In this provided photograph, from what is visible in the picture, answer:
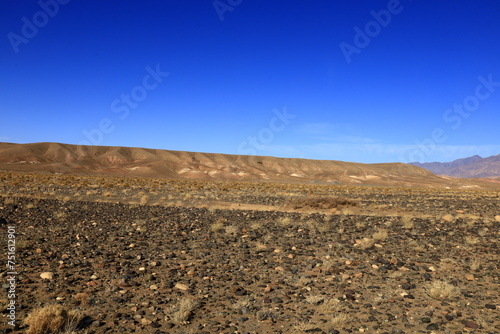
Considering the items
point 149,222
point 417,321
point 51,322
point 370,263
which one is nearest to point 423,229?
point 370,263

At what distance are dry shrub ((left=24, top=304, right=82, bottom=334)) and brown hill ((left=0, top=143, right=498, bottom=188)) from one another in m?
83.9

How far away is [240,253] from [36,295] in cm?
502

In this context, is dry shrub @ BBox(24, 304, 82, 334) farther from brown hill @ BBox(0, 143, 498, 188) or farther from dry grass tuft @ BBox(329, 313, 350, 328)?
brown hill @ BBox(0, 143, 498, 188)

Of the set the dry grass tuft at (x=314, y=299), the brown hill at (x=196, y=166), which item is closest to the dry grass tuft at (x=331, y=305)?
the dry grass tuft at (x=314, y=299)

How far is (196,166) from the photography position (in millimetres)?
108938

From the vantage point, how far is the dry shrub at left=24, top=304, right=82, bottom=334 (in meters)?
4.29

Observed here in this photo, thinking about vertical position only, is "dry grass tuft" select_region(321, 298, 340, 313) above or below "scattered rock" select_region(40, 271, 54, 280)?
below

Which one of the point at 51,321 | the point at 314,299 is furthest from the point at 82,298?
the point at 314,299

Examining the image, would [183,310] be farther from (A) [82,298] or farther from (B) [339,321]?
(B) [339,321]

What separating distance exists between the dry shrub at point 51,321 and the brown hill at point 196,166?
275 feet

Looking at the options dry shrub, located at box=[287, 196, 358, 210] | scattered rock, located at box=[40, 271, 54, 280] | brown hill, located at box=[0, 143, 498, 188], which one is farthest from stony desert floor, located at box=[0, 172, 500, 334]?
brown hill, located at box=[0, 143, 498, 188]

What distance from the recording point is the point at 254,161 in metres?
129

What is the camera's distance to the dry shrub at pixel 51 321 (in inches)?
169

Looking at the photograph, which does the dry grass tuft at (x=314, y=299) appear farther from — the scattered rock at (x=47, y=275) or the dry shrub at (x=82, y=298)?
the scattered rock at (x=47, y=275)
